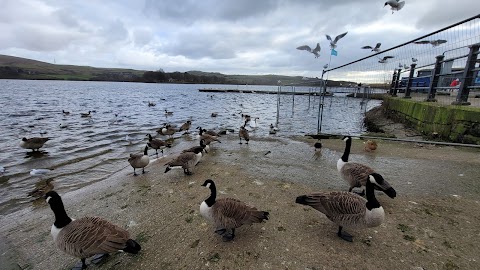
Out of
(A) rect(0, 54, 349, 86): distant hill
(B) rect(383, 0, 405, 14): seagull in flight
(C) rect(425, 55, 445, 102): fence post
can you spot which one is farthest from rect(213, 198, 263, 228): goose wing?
(A) rect(0, 54, 349, 86): distant hill

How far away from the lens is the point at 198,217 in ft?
18.4

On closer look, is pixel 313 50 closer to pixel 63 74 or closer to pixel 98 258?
pixel 98 258

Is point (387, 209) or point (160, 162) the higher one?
point (387, 209)

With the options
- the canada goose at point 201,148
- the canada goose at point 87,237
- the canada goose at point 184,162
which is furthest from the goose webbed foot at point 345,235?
the canada goose at point 201,148

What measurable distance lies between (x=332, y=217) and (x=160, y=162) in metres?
8.45

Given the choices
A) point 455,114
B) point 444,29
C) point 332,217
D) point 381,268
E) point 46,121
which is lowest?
point 46,121

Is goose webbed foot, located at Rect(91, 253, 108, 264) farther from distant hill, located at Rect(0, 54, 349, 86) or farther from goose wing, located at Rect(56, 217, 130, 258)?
distant hill, located at Rect(0, 54, 349, 86)

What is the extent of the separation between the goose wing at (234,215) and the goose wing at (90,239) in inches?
66.4

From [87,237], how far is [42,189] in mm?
5808

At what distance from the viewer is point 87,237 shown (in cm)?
420

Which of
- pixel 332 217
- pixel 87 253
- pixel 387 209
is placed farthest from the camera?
pixel 387 209

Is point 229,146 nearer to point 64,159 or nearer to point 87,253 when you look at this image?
point 64,159

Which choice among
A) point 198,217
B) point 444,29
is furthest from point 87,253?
point 444,29

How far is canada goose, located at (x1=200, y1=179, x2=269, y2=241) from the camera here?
4641mm
